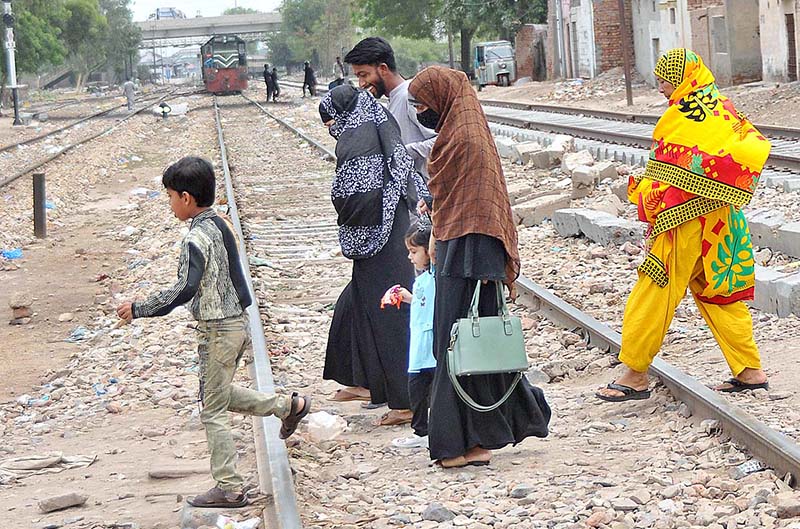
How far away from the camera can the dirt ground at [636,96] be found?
2398 cm

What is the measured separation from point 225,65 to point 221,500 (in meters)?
58.4

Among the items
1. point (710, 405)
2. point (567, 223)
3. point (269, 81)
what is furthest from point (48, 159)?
point (269, 81)

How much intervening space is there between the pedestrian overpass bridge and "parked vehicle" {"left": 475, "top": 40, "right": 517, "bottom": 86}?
7093cm

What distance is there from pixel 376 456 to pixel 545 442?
81 centimetres

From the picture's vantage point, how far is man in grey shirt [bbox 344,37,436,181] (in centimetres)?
640

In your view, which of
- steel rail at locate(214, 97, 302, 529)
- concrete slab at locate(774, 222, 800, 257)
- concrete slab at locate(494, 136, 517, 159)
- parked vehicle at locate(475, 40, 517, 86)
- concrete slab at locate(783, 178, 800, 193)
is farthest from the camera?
parked vehicle at locate(475, 40, 517, 86)

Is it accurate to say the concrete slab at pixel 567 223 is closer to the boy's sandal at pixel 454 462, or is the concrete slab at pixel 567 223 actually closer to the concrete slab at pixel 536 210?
the concrete slab at pixel 536 210

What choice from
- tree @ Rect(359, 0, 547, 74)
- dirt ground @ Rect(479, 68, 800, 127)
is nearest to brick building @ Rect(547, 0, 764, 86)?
dirt ground @ Rect(479, 68, 800, 127)

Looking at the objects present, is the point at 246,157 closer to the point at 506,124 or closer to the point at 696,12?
the point at 506,124

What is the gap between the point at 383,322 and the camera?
664 centimetres

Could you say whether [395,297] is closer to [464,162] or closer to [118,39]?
[464,162]

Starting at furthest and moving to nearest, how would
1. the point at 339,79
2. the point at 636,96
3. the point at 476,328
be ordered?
the point at 636,96, the point at 339,79, the point at 476,328

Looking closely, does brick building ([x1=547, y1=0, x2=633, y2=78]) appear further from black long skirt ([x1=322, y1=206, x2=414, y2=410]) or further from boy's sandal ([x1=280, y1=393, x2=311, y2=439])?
boy's sandal ([x1=280, y1=393, x2=311, y2=439])

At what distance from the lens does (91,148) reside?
99.7 ft
